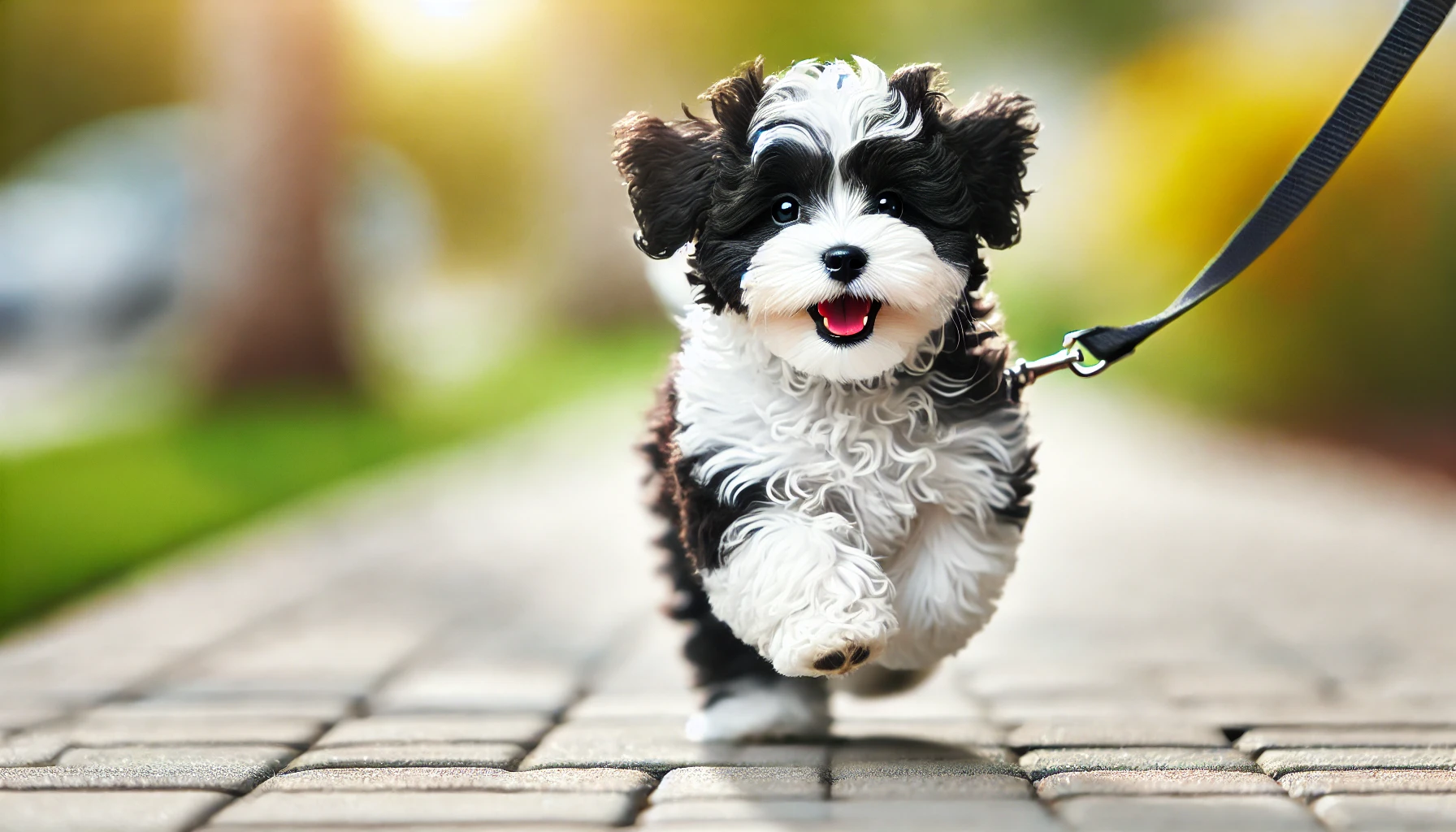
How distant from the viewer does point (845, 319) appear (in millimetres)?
3080

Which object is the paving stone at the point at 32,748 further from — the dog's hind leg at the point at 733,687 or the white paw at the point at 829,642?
the white paw at the point at 829,642

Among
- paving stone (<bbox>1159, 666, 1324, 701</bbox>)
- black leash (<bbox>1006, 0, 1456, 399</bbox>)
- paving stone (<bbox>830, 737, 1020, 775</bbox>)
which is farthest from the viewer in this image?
paving stone (<bbox>1159, 666, 1324, 701</bbox>)

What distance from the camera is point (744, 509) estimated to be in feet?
10.8

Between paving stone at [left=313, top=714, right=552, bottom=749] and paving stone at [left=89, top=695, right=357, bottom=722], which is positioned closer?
paving stone at [left=313, top=714, right=552, bottom=749]

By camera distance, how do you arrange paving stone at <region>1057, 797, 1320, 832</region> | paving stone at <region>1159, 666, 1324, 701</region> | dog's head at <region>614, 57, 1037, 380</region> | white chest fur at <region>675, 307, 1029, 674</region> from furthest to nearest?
paving stone at <region>1159, 666, 1324, 701</region> → white chest fur at <region>675, 307, 1029, 674</region> → dog's head at <region>614, 57, 1037, 380</region> → paving stone at <region>1057, 797, 1320, 832</region>

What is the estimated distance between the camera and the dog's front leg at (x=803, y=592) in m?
3.10

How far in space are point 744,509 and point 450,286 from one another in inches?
1440

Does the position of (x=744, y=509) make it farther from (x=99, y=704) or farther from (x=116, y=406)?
(x=116, y=406)

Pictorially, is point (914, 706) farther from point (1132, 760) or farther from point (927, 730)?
point (1132, 760)

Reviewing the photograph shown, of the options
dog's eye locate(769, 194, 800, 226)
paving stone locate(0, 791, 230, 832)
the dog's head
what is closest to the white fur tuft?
the dog's head

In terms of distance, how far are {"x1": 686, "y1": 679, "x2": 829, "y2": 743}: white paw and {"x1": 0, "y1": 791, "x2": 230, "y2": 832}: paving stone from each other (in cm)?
Answer: 117

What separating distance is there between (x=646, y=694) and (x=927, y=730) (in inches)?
38.2

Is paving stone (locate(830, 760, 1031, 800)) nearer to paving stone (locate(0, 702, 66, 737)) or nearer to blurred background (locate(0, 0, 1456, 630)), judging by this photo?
blurred background (locate(0, 0, 1456, 630))

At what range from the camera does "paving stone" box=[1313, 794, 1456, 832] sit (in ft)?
9.39
